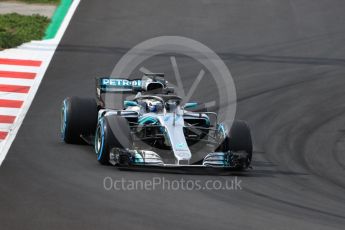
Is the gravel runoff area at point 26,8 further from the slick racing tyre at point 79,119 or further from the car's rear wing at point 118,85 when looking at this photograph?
the slick racing tyre at point 79,119

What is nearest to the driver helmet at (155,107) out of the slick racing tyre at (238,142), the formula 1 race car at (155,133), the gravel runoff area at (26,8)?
the formula 1 race car at (155,133)

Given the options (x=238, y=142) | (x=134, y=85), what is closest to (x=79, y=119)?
(x=134, y=85)

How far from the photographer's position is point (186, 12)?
28.4 m

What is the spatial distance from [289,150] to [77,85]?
20.4ft

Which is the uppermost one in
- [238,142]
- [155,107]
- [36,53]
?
[36,53]

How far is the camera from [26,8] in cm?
2897

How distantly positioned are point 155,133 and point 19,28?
1119 centimetres

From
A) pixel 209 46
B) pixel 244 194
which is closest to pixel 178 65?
pixel 209 46

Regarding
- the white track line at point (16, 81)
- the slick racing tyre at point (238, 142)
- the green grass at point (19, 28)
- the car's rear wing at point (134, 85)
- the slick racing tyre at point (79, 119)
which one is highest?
the green grass at point (19, 28)

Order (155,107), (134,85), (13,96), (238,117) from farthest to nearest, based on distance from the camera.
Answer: (13,96)
(238,117)
(134,85)
(155,107)

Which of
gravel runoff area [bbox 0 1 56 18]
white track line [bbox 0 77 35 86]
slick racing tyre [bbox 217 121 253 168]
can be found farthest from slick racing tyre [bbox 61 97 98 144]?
gravel runoff area [bbox 0 1 56 18]

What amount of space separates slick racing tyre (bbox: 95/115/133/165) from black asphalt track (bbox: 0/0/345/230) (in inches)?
9.8

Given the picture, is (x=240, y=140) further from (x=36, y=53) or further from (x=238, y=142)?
(x=36, y=53)

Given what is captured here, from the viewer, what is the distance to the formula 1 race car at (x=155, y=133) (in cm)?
1559
